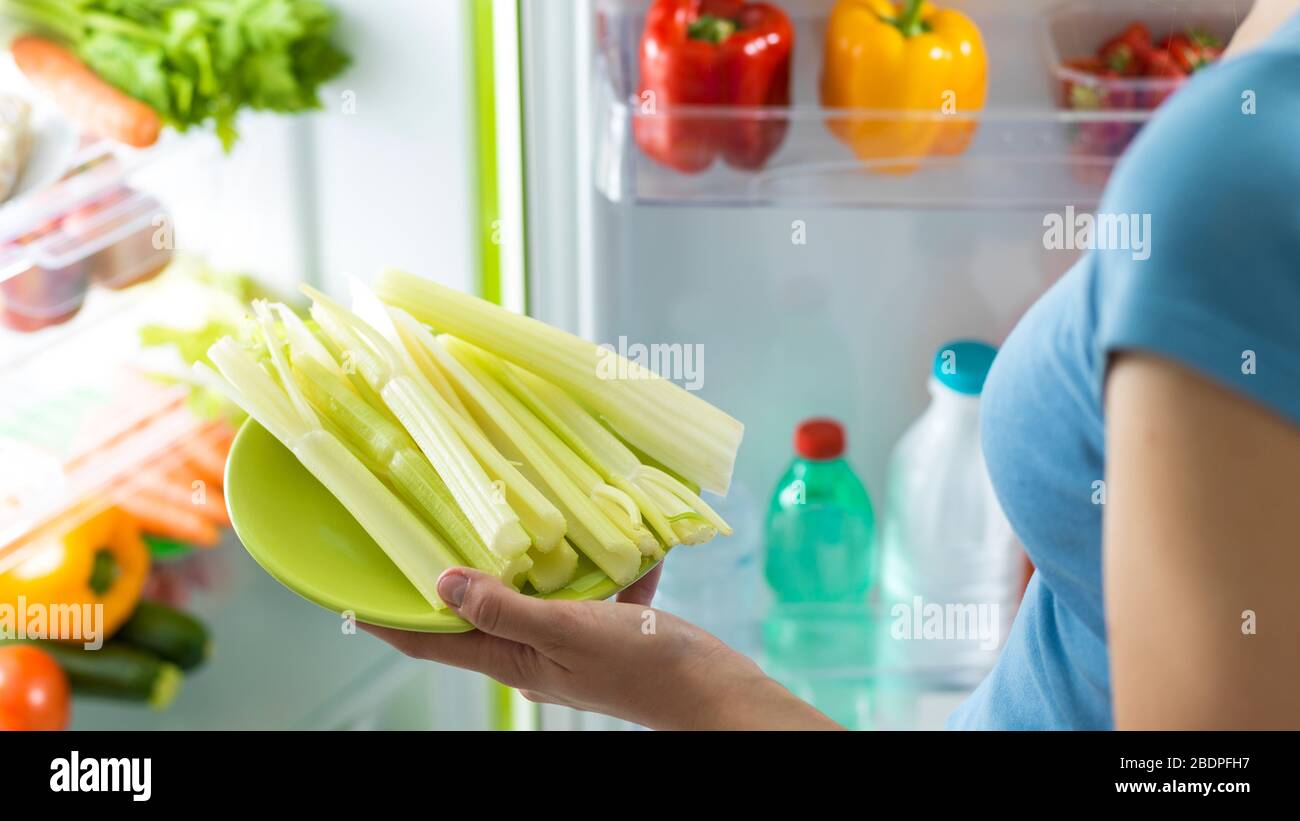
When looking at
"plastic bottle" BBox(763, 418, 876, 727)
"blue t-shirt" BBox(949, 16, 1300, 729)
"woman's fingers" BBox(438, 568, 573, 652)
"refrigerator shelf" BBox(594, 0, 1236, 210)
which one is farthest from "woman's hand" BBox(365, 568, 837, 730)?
"plastic bottle" BBox(763, 418, 876, 727)

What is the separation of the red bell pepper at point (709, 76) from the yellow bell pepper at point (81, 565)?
1.94 ft

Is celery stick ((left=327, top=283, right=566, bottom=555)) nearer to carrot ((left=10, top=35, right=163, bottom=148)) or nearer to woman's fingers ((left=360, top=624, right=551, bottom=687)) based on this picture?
woman's fingers ((left=360, top=624, right=551, bottom=687))

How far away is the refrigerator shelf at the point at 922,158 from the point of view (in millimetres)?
1016

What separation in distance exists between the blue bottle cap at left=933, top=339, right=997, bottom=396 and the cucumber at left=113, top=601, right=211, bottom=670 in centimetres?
77

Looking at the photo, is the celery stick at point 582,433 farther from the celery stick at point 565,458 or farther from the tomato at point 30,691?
the tomato at point 30,691

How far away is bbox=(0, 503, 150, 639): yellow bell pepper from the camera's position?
1048 millimetres

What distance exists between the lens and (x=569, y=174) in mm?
1069

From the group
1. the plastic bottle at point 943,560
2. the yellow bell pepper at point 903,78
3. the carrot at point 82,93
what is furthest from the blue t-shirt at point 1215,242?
the carrot at point 82,93

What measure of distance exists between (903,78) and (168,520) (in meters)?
0.79

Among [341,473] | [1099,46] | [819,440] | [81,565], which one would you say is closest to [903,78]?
[1099,46]

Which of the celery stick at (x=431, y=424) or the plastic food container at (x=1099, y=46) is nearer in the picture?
the celery stick at (x=431, y=424)

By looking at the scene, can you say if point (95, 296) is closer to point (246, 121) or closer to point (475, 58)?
point (246, 121)

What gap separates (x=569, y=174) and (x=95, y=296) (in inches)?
18.0
